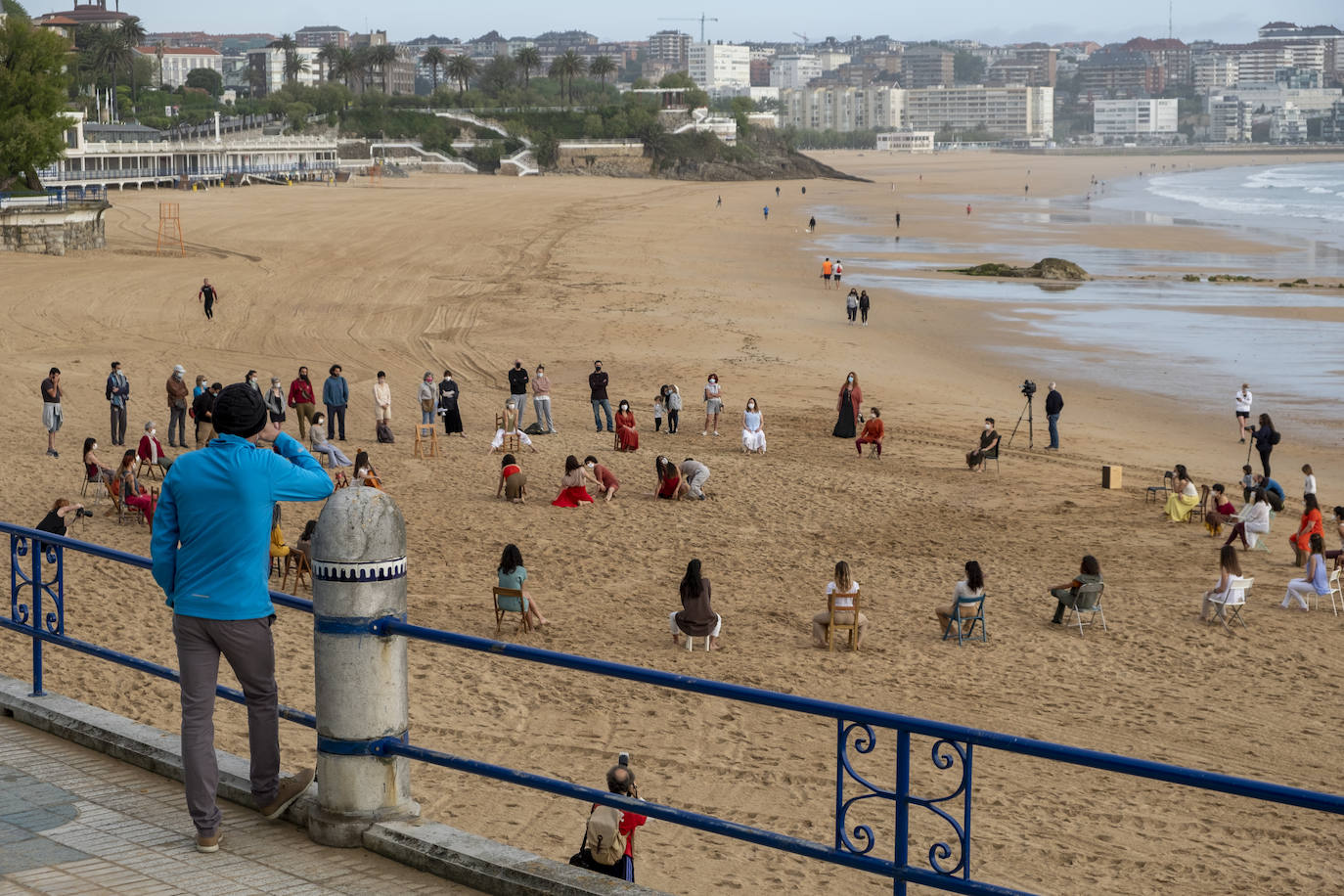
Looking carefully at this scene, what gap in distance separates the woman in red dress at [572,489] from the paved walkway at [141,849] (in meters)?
11.7

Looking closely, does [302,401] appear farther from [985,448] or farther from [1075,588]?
[1075,588]

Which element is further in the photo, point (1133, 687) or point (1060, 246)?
point (1060, 246)

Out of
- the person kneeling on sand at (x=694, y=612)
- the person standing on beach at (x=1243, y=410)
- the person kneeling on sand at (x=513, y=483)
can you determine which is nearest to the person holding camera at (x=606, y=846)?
the person kneeling on sand at (x=694, y=612)

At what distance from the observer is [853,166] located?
569 ft

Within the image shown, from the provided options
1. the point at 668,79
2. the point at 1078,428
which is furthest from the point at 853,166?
the point at 1078,428

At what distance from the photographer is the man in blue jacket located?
4.94 m

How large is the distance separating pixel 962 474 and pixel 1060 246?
41.0 meters

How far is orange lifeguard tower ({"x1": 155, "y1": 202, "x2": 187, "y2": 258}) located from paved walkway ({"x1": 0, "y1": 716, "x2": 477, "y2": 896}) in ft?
134

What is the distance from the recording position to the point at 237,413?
4.96 metres

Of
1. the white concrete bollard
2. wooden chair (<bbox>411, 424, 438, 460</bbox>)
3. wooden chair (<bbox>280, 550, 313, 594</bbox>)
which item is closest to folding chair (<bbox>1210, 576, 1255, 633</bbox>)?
wooden chair (<bbox>280, 550, 313, 594</bbox>)

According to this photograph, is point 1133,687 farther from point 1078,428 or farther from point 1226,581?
point 1078,428

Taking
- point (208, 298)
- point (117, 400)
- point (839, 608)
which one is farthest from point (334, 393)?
point (208, 298)

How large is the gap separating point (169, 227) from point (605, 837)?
162 feet

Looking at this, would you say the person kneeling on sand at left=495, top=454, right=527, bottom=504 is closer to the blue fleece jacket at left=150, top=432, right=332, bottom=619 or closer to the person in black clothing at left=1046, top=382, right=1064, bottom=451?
the person in black clothing at left=1046, top=382, right=1064, bottom=451
